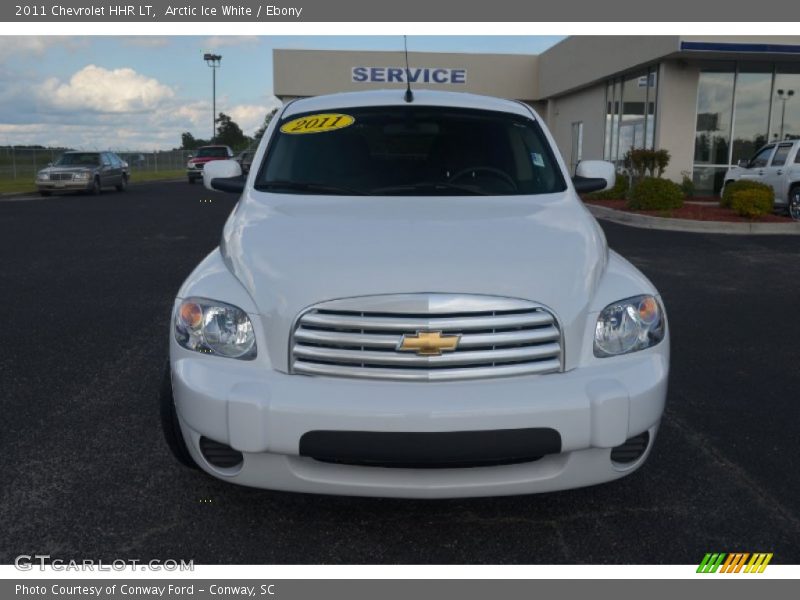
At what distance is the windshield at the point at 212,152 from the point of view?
116 feet

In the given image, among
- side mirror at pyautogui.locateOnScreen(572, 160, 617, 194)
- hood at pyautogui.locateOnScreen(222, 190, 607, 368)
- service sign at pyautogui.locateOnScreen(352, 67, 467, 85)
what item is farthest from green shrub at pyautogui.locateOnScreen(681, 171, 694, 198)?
hood at pyautogui.locateOnScreen(222, 190, 607, 368)

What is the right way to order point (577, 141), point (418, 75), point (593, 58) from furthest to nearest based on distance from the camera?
1. point (418, 75)
2. point (577, 141)
3. point (593, 58)

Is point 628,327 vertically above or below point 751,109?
below

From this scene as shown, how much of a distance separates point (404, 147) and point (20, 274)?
6737 mm

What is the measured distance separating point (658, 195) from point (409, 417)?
14.5 meters

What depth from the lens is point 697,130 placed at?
20.6m

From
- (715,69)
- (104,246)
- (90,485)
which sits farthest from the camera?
(715,69)

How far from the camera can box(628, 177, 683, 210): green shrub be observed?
15781 mm

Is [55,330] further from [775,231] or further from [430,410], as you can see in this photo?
[775,231]

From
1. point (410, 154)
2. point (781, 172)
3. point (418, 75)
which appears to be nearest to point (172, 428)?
point (410, 154)

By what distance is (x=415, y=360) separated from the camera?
9.00 ft

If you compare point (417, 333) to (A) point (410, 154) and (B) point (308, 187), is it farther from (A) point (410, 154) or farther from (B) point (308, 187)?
(A) point (410, 154)

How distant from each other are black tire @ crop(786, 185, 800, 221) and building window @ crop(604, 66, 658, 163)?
5972 mm

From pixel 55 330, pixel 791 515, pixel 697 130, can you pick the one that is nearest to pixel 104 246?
pixel 55 330
